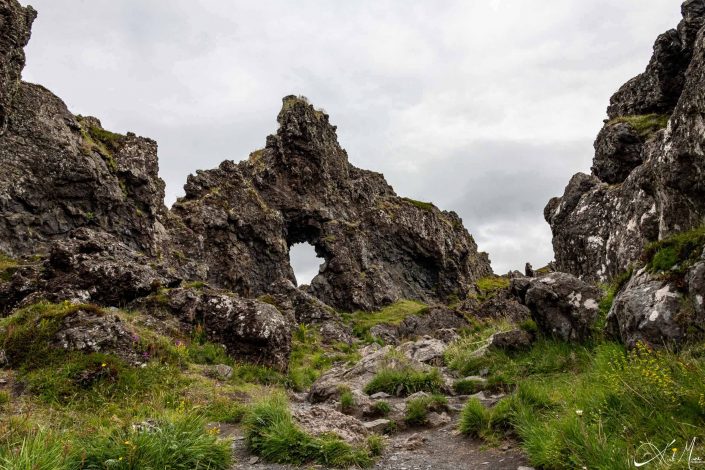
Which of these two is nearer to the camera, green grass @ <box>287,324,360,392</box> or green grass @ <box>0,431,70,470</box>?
green grass @ <box>0,431,70,470</box>

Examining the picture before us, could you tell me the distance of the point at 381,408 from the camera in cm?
1140

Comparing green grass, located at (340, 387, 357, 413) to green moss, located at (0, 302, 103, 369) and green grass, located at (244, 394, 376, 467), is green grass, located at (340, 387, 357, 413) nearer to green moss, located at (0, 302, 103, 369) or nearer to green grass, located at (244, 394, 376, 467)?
green grass, located at (244, 394, 376, 467)

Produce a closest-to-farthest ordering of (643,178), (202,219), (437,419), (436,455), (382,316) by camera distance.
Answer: (436,455) → (437,419) → (643,178) → (202,219) → (382,316)

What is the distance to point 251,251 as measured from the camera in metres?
66.0

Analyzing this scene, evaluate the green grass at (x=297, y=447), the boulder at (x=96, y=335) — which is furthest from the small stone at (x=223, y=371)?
the green grass at (x=297, y=447)

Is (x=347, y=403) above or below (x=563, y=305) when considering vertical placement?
below

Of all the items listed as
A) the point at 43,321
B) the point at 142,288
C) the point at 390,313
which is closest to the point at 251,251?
the point at 390,313

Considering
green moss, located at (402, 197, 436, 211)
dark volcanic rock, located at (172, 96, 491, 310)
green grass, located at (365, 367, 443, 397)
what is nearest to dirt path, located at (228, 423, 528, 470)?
green grass, located at (365, 367, 443, 397)

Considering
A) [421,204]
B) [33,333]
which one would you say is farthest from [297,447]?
[421,204]

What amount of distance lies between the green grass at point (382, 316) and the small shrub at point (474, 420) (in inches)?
1485

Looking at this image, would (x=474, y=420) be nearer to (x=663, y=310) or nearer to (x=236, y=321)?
(x=663, y=310)

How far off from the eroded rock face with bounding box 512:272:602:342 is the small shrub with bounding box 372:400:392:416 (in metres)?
6.14

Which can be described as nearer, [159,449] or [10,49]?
[159,449]

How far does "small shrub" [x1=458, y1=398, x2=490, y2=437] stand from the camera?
8.81m
